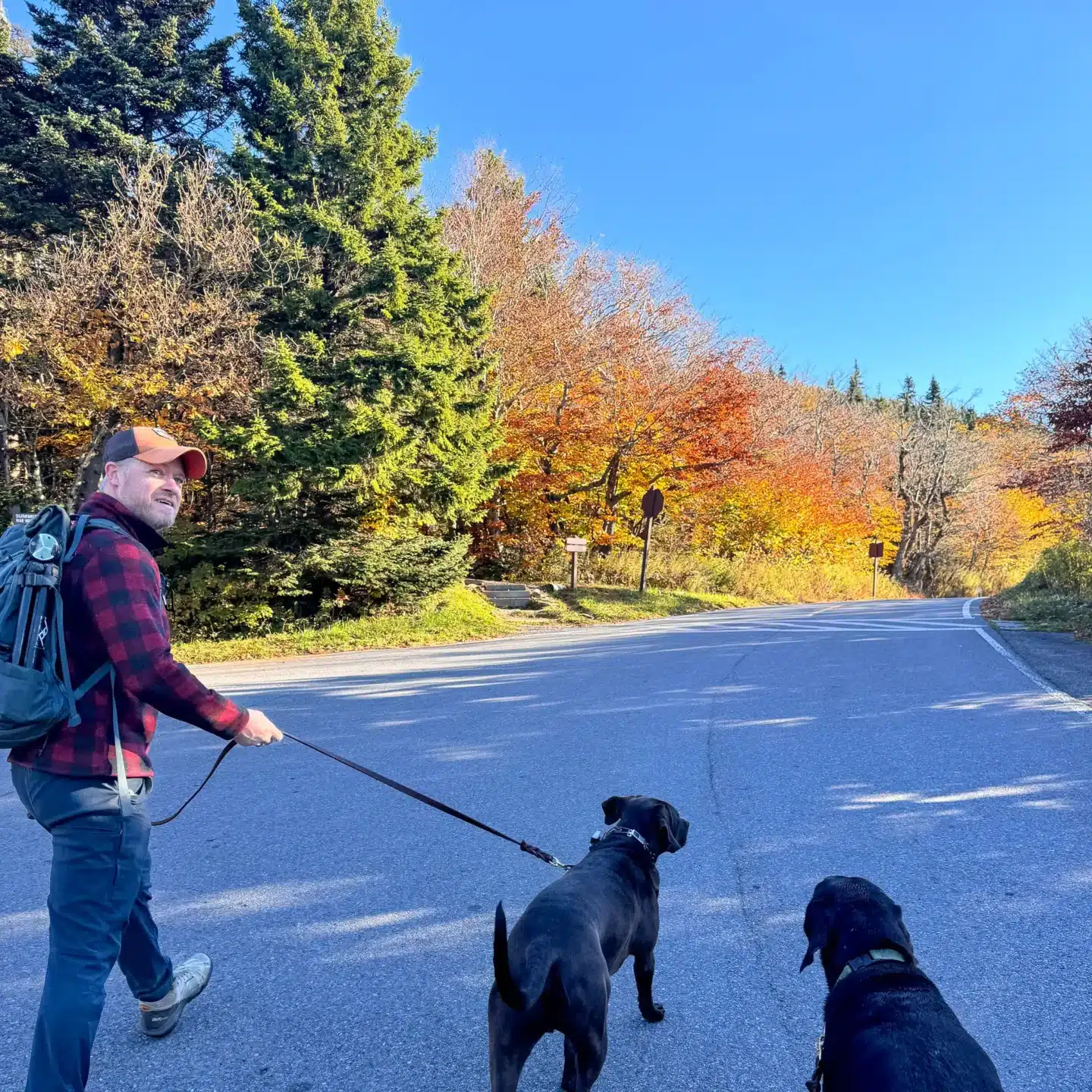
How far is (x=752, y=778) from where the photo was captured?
5133 millimetres

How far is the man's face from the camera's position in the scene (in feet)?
7.18

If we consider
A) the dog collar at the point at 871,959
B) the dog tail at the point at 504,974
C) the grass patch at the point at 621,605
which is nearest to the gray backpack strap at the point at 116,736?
the dog tail at the point at 504,974

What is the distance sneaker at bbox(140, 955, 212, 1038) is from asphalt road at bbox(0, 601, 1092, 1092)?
60 mm

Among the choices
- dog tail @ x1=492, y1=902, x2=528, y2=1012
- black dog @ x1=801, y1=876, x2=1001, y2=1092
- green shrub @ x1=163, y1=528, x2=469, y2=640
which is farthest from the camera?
green shrub @ x1=163, y1=528, x2=469, y2=640

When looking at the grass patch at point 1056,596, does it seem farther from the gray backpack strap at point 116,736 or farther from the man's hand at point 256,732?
the gray backpack strap at point 116,736

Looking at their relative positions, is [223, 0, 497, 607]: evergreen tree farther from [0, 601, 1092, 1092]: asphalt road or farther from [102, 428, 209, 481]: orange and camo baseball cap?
[102, 428, 209, 481]: orange and camo baseball cap

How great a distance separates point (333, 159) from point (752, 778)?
1480 cm

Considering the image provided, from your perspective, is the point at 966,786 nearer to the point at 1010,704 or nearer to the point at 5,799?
the point at 1010,704

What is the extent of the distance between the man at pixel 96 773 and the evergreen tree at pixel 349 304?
35.7 ft

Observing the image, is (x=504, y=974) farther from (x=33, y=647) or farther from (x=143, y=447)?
(x=143, y=447)

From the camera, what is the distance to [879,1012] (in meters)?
1.87

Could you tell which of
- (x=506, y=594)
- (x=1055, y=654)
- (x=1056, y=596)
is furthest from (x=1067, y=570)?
(x=506, y=594)

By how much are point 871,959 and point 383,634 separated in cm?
1150

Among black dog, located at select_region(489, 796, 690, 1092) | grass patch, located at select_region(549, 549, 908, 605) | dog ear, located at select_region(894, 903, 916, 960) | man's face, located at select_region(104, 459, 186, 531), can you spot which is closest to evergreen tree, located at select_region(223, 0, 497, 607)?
grass patch, located at select_region(549, 549, 908, 605)
